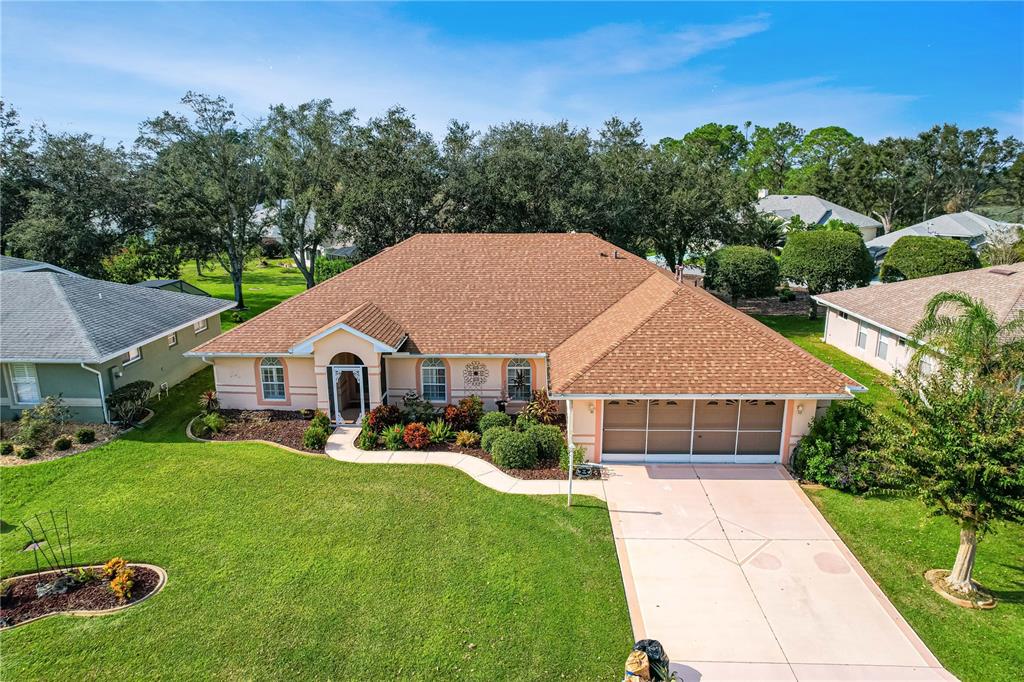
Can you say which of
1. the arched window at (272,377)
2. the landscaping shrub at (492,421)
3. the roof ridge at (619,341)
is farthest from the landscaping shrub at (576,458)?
the arched window at (272,377)

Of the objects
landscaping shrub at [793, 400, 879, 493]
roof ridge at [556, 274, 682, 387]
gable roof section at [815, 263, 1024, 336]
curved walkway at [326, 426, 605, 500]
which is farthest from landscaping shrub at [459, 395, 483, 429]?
gable roof section at [815, 263, 1024, 336]

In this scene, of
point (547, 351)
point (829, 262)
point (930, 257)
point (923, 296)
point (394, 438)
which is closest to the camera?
point (394, 438)

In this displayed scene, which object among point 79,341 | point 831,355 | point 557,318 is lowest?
point 831,355

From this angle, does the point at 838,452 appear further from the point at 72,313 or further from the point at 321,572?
the point at 72,313

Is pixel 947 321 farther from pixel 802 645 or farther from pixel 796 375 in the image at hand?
pixel 802 645

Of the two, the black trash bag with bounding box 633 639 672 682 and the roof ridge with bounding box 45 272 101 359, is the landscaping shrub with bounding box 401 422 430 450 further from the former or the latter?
the roof ridge with bounding box 45 272 101 359

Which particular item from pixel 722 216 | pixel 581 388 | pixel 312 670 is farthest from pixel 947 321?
pixel 722 216

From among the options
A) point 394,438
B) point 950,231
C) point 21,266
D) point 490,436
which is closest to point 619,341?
point 490,436

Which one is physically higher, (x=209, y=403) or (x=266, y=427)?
(x=209, y=403)
